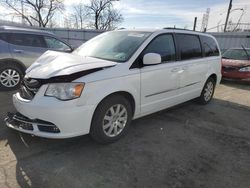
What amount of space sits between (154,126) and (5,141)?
244 centimetres

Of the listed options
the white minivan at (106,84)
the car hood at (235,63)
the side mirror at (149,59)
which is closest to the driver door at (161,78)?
the white minivan at (106,84)

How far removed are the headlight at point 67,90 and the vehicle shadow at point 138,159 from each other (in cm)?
81

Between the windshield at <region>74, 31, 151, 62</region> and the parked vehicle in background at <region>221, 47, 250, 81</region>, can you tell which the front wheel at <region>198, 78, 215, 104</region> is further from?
the parked vehicle in background at <region>221, 47, 250, 81</region>

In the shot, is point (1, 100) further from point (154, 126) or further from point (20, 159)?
point (154, 126)

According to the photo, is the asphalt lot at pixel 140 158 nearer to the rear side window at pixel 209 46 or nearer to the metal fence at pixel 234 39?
the rear side window at pixel 209 46

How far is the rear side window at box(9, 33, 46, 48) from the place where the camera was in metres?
6.34

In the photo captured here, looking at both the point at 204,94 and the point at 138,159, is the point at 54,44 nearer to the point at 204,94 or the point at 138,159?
the point at 204,94

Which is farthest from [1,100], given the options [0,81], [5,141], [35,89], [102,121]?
[102,121]

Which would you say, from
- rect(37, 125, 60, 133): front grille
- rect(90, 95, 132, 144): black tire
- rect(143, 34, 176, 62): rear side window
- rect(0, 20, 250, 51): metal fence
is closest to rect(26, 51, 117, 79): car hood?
rect(90, 95, 132, 144): black tire

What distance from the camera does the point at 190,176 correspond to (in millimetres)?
2828

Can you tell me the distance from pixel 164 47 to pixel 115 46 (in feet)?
2.98

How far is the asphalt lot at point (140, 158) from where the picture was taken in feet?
8.75

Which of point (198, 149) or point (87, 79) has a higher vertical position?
point (87, 79)

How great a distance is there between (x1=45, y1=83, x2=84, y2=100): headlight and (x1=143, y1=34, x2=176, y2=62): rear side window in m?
1.40
